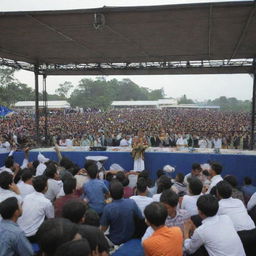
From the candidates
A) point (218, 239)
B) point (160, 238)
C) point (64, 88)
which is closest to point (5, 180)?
point (160, 238)

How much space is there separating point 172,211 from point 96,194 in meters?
1.27

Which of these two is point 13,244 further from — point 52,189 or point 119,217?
point 52,189

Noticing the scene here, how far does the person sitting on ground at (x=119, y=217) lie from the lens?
3.38 m

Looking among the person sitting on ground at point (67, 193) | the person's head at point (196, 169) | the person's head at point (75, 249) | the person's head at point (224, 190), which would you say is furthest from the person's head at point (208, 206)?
the person's head at point (196, 169)

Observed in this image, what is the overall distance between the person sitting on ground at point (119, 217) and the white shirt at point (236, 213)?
0.98 m

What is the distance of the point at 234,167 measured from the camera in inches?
364

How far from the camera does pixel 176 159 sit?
9.54m

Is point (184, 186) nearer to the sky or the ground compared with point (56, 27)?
nearer to the ground

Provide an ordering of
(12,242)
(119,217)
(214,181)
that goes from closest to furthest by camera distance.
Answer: (12,242) → (119,217) → (214,181)

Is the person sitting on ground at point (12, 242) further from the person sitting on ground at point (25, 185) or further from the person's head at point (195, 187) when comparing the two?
the person's head at point (195, 187)

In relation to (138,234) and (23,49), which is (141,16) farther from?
(23,49)

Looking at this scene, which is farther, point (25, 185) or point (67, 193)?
point (25, 185)

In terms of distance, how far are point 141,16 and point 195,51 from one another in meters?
4.58

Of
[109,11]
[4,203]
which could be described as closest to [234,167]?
[109,11]
